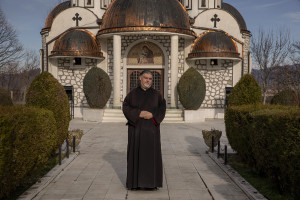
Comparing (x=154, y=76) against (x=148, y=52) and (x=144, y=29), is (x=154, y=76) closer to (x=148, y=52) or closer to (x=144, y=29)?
(x=148, y=52)

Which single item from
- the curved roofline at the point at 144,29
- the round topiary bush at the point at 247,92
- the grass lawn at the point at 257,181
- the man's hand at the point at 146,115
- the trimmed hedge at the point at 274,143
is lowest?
the grass lawn at the point at 257,181

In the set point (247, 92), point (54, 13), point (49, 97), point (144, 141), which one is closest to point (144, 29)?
point (247, 92)

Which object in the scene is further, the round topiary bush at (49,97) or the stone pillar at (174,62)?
the stone pillar at (174,62)

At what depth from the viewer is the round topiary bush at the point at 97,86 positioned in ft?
57.7

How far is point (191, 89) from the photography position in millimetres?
17578

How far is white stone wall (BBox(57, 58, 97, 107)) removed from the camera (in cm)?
2105

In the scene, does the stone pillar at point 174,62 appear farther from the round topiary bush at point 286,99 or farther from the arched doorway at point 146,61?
the round topiary bush at point 286,99

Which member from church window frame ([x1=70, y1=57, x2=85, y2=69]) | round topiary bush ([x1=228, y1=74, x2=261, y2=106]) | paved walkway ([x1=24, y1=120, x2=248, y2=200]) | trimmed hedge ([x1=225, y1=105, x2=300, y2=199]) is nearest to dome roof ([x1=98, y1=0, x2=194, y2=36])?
church window frame ([x1=70, y1=57, x2=85, y2=69])

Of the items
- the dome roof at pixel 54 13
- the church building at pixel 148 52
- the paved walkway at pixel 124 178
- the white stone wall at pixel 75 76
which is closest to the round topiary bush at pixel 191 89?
the church building at pixel 148 52

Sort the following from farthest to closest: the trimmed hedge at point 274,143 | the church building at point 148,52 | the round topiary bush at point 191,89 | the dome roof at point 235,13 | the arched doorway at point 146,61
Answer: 1. the dome roof at point 235,13
2. the arched doorway at point 146,61
3. the church building at point 148,52
4. the round topiary bush at point 191,89
5. the trimmed hedge at point 274,143

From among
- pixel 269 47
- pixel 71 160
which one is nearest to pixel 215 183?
pixel 71 160

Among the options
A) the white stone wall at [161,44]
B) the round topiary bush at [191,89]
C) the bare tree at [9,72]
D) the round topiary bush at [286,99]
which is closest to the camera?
the round topiary bush at [191,89]

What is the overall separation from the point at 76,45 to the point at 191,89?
25.2 ft

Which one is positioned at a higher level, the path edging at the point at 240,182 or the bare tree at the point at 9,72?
the bare tree at the point at 9,72
